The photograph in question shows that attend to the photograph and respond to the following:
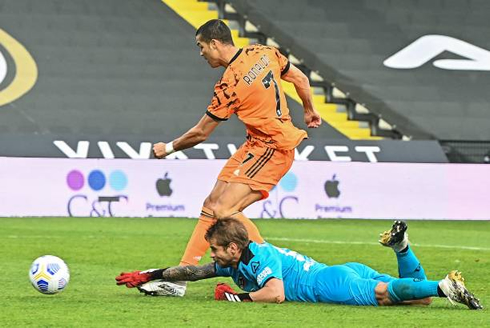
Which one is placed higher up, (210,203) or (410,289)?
(210,203)

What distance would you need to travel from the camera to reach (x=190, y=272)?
879cm

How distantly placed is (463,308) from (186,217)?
12.0 meters

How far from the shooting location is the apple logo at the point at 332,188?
2061 cm

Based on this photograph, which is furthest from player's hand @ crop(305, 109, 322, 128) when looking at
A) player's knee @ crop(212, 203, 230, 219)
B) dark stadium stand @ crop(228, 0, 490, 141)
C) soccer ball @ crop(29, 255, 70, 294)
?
dark stadium stand @ crop(228, 0, 490, 141)

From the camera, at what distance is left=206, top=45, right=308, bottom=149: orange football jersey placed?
9078mm

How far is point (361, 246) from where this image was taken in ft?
48.8

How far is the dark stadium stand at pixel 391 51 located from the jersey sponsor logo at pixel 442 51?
0.29 feet

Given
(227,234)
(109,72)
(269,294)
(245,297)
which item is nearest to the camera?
(227,234)

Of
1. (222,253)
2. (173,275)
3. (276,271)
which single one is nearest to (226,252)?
(222,253)

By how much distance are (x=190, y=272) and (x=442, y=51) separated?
18437 mm

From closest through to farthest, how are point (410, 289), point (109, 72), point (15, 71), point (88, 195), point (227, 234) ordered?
point (410, 289)
point (227, 234)
point (88, 195)
point (15, 71)
point (109, 72)

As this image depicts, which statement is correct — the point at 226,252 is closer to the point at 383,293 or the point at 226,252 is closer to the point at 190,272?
the point at 190,272

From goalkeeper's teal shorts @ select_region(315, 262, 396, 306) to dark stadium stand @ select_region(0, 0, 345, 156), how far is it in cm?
1372

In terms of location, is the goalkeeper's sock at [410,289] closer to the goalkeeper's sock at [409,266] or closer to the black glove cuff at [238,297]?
the goalkeeper's sock at [409,266]
